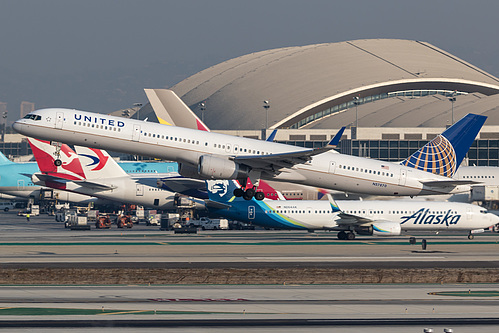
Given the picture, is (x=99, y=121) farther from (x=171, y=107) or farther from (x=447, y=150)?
(x=171, y=107)

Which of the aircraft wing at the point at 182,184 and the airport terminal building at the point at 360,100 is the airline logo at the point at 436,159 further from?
the airport terminal building at the point at 360,100

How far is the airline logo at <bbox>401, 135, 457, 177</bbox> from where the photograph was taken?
230 ft

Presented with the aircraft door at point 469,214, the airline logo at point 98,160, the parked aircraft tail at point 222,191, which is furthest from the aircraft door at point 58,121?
the airline logo at point 98,160

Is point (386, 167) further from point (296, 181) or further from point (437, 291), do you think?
point (437, 291)

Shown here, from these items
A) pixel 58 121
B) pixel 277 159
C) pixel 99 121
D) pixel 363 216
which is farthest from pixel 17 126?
pixel 363 216

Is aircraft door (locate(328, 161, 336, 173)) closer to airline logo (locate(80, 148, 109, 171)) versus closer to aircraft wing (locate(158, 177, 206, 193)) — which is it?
aircraft wing (locate(158, 177, 206, 193))

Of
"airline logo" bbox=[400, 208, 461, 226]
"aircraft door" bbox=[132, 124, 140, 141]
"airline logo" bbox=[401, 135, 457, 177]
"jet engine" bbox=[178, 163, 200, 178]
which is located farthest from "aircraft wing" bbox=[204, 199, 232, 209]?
"aircraft door" bbox=[132, 124, 140, 141]

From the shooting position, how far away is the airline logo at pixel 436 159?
70.1 meters

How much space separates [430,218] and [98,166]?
157ft

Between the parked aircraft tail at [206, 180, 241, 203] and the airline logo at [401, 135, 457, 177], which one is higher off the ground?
the airline logo at [401, 135, 457, 177]

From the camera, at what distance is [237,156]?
5975 centimetres

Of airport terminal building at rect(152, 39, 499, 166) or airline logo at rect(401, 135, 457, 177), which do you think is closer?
airline logo at rect(401, 135, 457, 177)

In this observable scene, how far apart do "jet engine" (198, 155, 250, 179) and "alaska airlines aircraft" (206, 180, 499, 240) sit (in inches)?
624

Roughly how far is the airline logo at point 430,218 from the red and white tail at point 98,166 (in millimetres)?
43765
